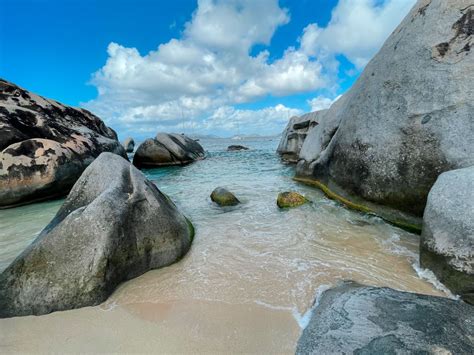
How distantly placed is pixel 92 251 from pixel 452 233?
13.4ft

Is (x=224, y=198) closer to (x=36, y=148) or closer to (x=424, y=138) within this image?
(x=424, y=138)

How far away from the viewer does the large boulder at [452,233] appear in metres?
2.92

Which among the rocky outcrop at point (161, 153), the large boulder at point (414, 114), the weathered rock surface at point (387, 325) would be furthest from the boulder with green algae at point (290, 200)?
the rocky outcrop at point (161, 153)

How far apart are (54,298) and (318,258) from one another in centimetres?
332

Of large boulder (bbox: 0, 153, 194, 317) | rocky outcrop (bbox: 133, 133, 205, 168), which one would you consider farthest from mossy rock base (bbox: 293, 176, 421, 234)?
rocky outcrop (bbox: 133, 133, 205, 168)

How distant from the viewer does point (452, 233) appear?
3096 mm

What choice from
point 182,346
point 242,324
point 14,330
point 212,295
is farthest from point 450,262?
point 14,330

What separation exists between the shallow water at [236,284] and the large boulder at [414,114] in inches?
29.1

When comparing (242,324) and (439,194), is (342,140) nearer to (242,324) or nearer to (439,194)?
(439,194)

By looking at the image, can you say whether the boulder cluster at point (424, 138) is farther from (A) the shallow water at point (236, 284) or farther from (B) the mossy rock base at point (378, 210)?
(A) the shallow water at point (236, 284)

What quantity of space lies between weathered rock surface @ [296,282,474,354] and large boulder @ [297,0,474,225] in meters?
2.67

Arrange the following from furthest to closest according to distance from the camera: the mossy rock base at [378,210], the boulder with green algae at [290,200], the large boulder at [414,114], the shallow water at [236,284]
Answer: the boulder with green algae at [290,200] < the mossy rock base at [378,210] < the large boulder at [414,114] < the shallow water at [236,284]

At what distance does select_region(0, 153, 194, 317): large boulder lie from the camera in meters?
2.91

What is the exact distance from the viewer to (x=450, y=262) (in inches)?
121
